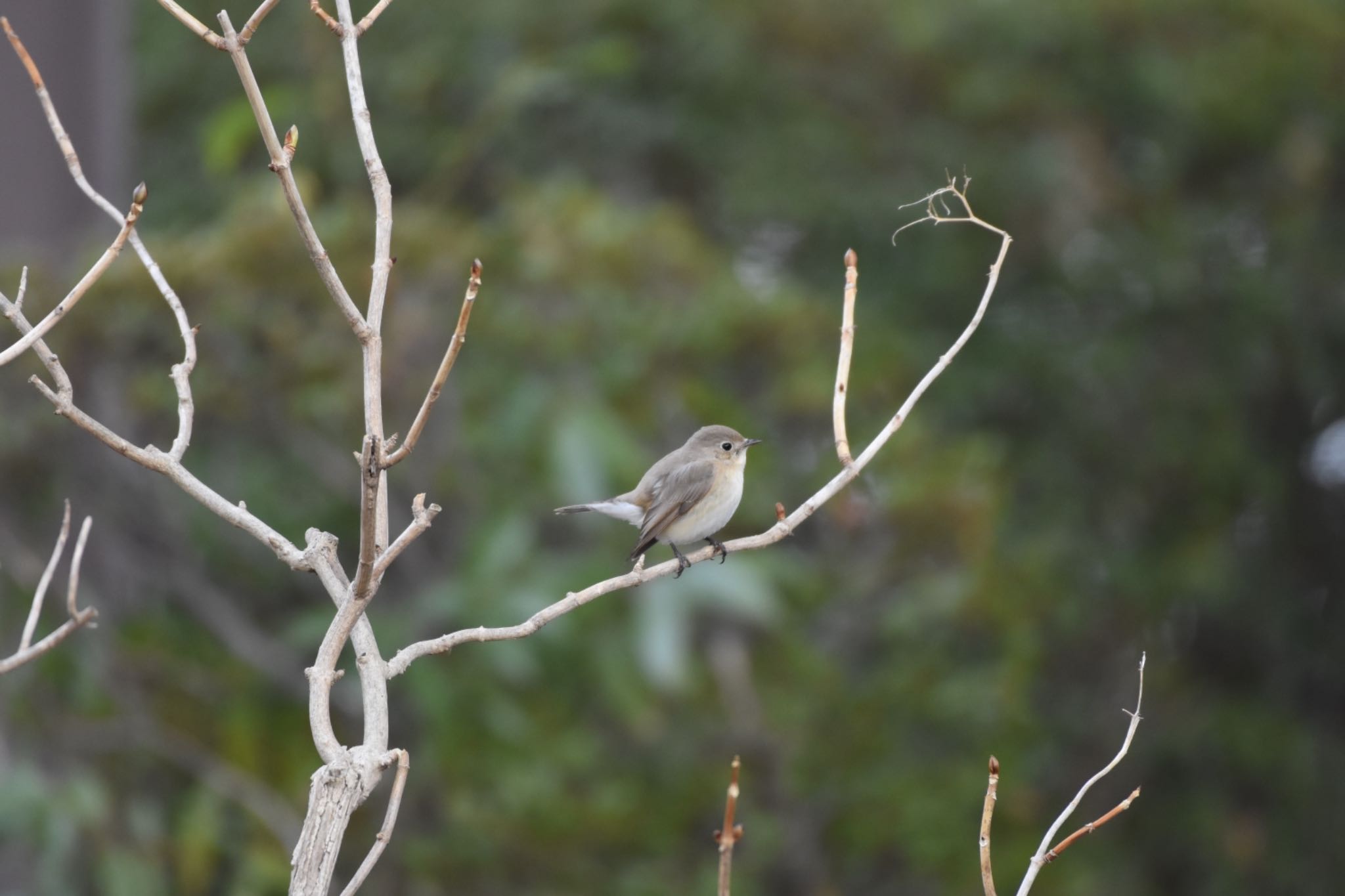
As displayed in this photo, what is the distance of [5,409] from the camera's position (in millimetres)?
5699

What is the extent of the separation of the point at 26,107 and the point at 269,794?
329 cm

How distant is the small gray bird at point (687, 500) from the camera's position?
4258 mm

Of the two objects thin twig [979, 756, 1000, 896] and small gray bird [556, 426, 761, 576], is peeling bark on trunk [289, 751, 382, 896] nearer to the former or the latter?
thin twig [979, 756, 1000, 896]

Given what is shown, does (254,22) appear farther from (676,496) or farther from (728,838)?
(676,496)

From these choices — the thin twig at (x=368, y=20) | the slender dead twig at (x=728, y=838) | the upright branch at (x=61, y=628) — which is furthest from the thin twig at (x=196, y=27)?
the slender dead twig at (x=728, y=838)

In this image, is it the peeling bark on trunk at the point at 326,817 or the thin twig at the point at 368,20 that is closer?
the peeling bark on trunk at the point at 326,817

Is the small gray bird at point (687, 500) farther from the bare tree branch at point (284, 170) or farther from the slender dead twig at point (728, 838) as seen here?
the slender dead twig at point (728, 838)

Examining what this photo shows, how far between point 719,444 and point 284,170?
2743mm

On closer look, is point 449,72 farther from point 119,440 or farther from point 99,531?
point 119,440

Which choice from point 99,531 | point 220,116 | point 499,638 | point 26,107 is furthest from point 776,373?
point 499,638

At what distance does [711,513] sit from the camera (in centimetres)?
428

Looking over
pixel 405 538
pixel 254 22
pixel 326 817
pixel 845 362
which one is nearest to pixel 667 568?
pixel 845 362

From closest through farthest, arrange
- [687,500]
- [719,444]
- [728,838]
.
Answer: [728,838], [687,500], [719,444]

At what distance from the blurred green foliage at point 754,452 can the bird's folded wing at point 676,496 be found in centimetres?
51
